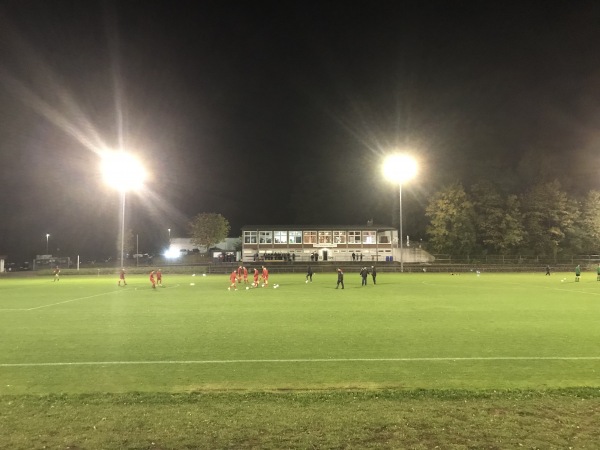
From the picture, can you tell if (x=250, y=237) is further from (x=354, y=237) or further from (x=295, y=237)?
(x=354, y=237)

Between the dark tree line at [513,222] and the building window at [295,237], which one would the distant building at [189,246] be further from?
the dark tree line at [513,222]

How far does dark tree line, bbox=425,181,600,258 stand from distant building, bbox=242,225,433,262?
8.92 metres

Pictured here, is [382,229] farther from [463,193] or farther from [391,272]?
[391,272]

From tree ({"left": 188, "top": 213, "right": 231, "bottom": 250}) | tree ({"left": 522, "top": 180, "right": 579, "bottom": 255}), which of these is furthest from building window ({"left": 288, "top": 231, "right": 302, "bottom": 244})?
tree ({"left": 522, "top": 180, "right": 579, "bottom": 255})

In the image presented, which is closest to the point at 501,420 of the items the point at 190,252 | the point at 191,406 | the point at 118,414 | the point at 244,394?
the point at 244,394

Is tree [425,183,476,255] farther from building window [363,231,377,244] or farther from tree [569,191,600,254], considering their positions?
tree [569,191,600,254]

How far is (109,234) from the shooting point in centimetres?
10006

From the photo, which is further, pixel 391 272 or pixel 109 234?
pixel 109 234

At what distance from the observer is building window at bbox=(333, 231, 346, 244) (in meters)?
77.6

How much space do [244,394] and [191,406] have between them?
0.98 m

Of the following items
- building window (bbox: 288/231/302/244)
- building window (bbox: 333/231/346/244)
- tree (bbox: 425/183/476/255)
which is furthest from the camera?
building window (bbox: 333/231/346/244)

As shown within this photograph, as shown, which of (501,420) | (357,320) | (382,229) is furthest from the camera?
(382,229)

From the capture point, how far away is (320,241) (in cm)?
7762

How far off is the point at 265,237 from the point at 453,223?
30750mm
